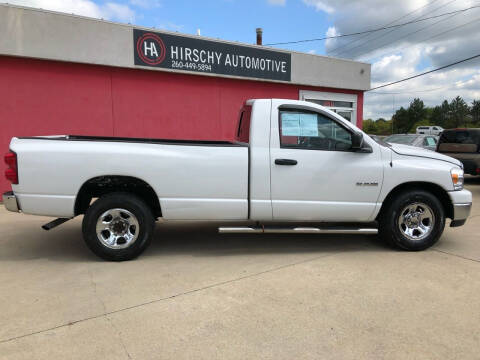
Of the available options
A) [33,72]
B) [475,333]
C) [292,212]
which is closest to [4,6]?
[33,72]

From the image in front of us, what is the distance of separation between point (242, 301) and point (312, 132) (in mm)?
2318

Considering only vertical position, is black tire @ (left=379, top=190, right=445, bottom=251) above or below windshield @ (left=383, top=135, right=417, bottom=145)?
below

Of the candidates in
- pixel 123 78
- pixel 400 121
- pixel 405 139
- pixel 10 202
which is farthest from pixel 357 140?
pixel 400 121

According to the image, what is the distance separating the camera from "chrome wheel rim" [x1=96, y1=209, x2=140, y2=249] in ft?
13.9

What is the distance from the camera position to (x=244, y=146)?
443cm

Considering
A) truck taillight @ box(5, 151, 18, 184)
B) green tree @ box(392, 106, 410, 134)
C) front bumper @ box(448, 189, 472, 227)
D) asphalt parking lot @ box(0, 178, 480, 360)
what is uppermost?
green tree @ box(392, 106, 410, 134)

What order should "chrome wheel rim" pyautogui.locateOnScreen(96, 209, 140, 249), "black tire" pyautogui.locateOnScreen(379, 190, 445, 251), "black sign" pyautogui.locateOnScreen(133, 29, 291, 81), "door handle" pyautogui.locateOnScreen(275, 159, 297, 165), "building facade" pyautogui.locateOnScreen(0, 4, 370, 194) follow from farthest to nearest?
"black sign" pyautogui.locateOnScreen(133, 29, 291, 81) < "building facade" pyautogui.locateOnScreen(0, 4, 370, 194) < "black tire" pyautogui.locateOnScreen(379, 190, 445, 251) < "door handle" pyautogui.locateOnScreen(275, 159, 297, 165) < "chrome wheel rim" pyautogui.locateOnScreen(96, 209, 140, 249)

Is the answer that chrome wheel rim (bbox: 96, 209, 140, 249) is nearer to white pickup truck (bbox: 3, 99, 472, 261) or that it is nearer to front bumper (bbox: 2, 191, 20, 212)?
white pickup truck (bbox: 3, 99, 472, 261)

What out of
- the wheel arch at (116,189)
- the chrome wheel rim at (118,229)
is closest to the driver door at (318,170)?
the wheel arch at (116,189)

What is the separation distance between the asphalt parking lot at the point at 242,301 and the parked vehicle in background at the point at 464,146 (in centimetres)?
604

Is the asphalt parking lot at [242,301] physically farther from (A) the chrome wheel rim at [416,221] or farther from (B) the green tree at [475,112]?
(B) the green tree at [475,112]

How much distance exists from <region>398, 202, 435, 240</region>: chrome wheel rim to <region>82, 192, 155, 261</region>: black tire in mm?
3261

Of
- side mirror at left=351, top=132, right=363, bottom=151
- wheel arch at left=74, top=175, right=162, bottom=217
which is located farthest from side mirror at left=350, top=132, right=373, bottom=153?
wheel arch at left=74, top=175, right=162, bottom=217

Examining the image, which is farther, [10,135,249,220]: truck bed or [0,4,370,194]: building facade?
[0,4,370,194]: building facade
